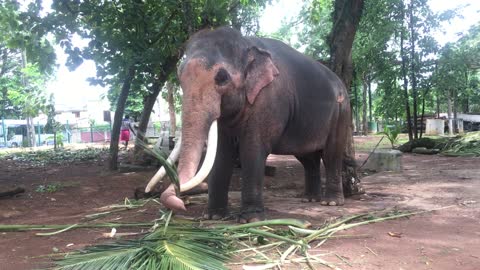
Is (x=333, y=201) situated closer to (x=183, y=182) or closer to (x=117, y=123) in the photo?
(x=183, y=182)

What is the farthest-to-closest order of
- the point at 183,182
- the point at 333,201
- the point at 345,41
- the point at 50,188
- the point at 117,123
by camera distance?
the point at 117,123
the point at 50,188
the point at 345,41
the point at 333,201
the point at 183,182

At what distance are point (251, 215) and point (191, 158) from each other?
3.90 ft

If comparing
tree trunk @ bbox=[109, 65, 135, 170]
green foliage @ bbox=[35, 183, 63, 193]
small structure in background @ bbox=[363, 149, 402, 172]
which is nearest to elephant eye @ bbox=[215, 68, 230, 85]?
green foliage @ bbox=[35, 183, 63, 193]

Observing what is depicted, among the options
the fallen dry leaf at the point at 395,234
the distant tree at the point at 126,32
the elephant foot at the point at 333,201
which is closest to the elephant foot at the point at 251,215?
the fallen dry leaf at the point at 395,234

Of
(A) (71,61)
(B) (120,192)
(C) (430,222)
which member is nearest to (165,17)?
(A) (71,61)

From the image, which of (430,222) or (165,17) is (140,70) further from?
(430,222)

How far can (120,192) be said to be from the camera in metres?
8.52

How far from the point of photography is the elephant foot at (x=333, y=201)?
6.67 m

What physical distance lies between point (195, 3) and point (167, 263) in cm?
834

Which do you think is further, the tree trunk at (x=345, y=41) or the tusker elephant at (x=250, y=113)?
the tree trunk at (x=345, y=41)

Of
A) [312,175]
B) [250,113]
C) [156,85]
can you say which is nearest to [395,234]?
[250,113]

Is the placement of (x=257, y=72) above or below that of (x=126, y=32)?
below

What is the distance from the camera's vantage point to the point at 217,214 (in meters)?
5.43

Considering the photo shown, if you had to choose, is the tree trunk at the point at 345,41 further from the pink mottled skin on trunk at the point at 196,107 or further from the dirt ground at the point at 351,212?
the pink mottled skin on trunk at the point at 196,107
